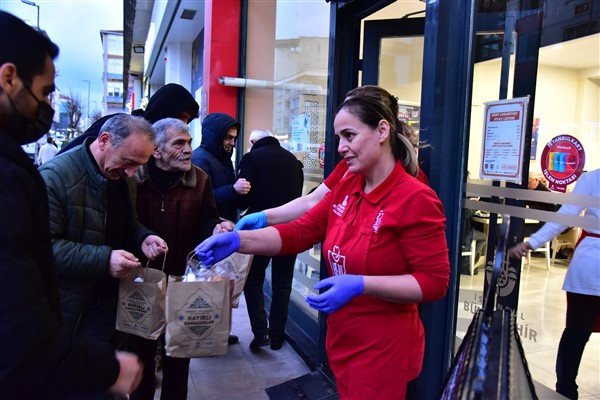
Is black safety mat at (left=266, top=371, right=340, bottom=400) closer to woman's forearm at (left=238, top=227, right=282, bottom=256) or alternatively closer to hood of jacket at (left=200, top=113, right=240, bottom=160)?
woman's forearm at (left=238, top=227, right=282, bottom=256)

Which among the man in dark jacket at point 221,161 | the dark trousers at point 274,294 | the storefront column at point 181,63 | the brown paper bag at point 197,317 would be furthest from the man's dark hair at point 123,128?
the storefront column at point 181,63

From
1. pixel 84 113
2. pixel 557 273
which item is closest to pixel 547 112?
pixel 557 273

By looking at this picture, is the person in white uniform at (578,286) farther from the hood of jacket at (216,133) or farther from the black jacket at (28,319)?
the hood of jacket at (216,133)

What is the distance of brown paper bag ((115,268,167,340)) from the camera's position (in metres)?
2.39

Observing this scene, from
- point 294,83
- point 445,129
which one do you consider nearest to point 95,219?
point 445,129

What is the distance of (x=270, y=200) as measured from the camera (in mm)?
4035

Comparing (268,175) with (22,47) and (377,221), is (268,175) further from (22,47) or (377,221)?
(22,47)

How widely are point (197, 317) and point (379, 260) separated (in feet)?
3.25

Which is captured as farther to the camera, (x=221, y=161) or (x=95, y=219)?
(x=221, y=161)

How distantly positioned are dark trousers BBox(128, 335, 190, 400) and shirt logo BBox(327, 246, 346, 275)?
1352 mm

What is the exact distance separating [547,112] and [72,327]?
8.02 feet

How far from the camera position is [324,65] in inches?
187

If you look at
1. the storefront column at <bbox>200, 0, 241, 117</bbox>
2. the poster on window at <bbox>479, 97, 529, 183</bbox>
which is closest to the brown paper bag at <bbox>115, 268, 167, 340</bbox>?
the poster on window at <bbox>479, 97, 529, 183</bbox>

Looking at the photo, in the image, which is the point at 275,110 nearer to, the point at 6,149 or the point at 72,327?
the point at 72,327
